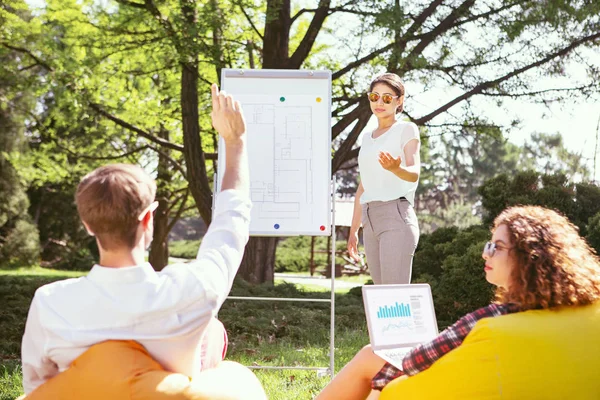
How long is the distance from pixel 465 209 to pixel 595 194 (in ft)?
88.0

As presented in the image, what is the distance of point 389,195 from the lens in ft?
13.0

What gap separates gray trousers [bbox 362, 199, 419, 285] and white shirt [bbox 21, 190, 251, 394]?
6.79ft

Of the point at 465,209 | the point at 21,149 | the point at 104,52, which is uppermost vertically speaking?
the point at 104,52

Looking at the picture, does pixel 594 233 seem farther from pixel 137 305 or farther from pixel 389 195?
pixel 137 305

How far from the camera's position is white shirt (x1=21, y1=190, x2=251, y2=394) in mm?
1883

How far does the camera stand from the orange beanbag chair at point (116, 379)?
6.29 ft

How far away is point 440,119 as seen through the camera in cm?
1044

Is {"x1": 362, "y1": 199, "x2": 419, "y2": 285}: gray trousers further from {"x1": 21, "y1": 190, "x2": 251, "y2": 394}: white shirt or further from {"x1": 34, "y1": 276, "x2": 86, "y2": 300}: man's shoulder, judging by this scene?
{"x1": 34, "y1": 276, "x2": 86, "y2": 300}: man's shoulder

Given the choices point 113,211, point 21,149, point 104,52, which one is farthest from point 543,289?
point 21,149

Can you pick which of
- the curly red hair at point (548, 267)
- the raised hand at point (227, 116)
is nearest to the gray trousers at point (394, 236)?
the curly red hair at point (548, 267)

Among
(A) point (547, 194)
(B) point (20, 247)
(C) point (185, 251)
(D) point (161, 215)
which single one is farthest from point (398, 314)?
(C) point (185, 251)

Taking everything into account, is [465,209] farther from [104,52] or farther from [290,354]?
[290,354]

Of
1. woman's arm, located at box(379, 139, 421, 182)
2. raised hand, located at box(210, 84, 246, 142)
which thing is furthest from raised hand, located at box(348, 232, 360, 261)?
raised hand, located at box(210, 84, 246, 142)

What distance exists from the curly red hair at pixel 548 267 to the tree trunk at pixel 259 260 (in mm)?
7937
